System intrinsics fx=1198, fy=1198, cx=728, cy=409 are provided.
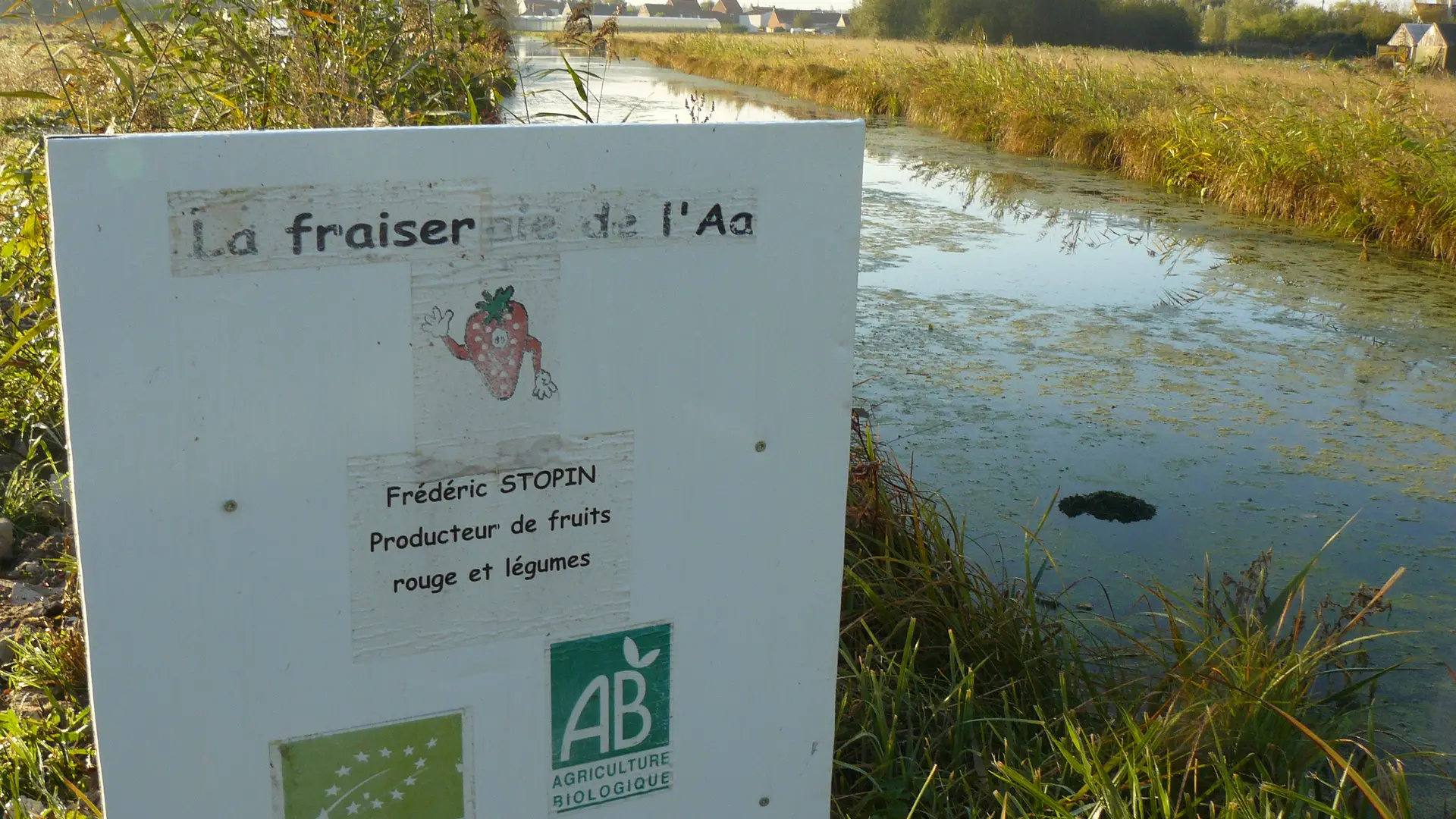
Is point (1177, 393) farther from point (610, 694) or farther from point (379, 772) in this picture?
point (379, 772)

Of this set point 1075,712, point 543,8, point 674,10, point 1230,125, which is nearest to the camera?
point 1075,712

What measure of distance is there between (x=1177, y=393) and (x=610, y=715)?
3.33 meters

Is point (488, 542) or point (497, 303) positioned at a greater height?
point (497, 303)

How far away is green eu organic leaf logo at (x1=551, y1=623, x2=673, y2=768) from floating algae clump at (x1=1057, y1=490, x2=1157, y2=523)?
6.98 feet

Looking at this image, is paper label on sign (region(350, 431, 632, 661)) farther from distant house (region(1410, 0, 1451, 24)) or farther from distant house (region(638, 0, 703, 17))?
distant house (region(638, 0, 703, 17))

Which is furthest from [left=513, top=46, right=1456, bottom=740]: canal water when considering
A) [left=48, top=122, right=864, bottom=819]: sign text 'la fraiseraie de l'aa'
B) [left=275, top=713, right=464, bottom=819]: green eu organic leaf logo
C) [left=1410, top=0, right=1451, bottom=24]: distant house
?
[left=1410, top=0, right=1451, bottom=24]: distant house

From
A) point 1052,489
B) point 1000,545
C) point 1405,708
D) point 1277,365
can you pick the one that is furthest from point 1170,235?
point 1405,708

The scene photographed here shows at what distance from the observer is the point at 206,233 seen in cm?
89

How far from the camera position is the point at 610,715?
1130 mm

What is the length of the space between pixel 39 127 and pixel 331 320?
86.6 inches

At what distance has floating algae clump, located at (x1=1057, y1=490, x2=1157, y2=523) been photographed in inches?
121

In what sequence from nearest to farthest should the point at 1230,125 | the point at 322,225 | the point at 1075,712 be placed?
the point at 322,225 < the point at 1075,712 < the point at 1230,125

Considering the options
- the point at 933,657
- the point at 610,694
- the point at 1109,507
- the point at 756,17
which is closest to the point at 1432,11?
the point at 1109,507

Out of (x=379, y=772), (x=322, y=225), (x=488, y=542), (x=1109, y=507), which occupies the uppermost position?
(x=322, y=225)
